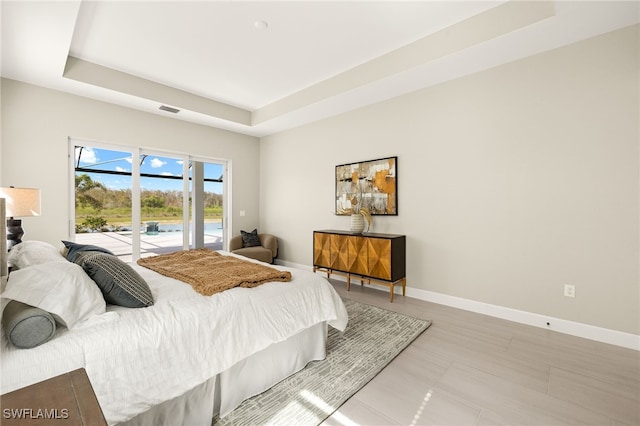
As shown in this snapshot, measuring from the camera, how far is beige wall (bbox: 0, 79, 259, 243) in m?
3.56

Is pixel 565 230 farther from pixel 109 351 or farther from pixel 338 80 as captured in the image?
pixel 109 351

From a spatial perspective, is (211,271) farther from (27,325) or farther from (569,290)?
(569,290)

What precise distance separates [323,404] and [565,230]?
281 cm

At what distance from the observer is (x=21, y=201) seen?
2678mm

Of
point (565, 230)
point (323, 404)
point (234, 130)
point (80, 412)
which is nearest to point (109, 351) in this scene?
point (80, 412)

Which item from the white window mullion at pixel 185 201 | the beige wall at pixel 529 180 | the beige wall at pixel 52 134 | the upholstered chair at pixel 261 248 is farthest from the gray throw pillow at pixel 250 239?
the beige wall at pixel 529 180

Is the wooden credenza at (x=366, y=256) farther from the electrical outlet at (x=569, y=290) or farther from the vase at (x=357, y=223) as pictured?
the electrical outlet at (x=569, y=290)

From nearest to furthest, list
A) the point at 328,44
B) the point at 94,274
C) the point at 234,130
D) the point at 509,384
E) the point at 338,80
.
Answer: the point at 94,274 → the point at 509,384 → the point at 328,44 → the point at 338,80 → the point at 234,130

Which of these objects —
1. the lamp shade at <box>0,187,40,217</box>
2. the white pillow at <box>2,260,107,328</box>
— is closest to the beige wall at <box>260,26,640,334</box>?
the white pillow at <box>2,260,107,328</box>

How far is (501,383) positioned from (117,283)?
8.61ft

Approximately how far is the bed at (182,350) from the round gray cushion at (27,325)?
0.03 meters

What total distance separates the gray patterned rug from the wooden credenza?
734 millimetres

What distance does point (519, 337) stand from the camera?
276 centimetres

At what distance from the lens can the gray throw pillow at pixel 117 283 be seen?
163 centimetres
